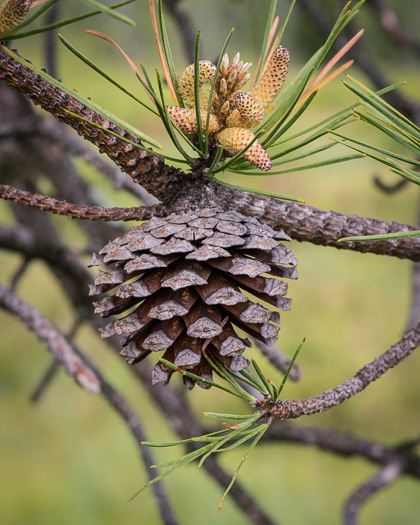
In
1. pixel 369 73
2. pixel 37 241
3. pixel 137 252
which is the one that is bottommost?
pixel 37 241

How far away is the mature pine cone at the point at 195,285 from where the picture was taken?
228 millimetres

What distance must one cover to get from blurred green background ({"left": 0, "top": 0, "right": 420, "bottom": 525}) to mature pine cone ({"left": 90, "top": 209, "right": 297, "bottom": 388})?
0.43 metres

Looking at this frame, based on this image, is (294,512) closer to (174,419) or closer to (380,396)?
(380,396)

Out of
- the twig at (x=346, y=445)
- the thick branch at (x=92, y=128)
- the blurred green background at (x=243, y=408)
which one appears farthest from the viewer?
the blurred green background at (x=243, y=408)

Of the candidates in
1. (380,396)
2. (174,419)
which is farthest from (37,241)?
(380,396)

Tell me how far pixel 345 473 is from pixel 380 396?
27 cm

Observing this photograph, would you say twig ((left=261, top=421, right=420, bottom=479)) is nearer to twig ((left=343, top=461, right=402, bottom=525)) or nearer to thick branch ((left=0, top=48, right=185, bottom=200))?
twig ((left=343, top=461, right=402, bottom=525))

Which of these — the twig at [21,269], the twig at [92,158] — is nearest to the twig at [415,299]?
the twig at [92,158]

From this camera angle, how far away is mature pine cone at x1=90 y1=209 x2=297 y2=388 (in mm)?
228

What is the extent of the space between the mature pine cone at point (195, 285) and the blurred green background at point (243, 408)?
430 mm

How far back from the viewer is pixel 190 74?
0.84 ft

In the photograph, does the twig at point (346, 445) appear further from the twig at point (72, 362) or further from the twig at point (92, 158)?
the twig at point (92, 158)

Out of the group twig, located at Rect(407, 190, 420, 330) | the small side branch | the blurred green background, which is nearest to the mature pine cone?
the small side branch

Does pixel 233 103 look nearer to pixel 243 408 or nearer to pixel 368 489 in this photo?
pixel 368 489
